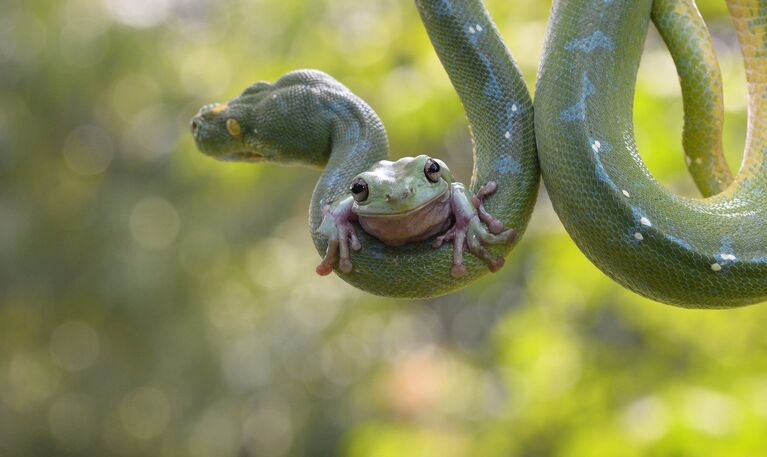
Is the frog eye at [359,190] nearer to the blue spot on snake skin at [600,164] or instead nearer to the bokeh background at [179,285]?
the blue spot on snake skin at [600,164]

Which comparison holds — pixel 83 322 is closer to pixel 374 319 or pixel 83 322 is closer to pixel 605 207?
pixel 374 319

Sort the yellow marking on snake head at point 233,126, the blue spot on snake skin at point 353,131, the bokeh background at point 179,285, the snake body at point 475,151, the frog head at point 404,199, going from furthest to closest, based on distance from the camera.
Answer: the bokeh background at point 179,285, the yellow marking on snake head at point 233,126, the blue spot on snake skin at point 353,131, the snake body at point 475,151, the frog head at point 404,199

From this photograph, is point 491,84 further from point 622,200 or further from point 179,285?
point 179,285

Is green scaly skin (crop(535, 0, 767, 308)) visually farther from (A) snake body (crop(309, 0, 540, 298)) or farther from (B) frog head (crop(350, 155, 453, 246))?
(B) frog head (crop(350, 155, 453, 246))

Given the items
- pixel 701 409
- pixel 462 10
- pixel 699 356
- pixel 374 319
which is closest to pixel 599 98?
pixel 462 10

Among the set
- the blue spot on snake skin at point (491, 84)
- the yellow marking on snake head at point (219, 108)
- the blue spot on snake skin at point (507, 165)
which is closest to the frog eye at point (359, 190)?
the blue spot on snake skin at point (507, 165)

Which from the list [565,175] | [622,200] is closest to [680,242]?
[622,200]

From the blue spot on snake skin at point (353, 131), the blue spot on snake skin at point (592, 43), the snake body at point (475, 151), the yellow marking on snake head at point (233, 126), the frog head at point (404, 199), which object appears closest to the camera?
the frog head at point (404, 199)
